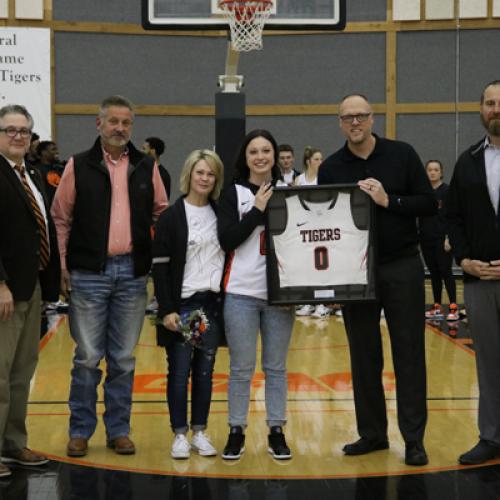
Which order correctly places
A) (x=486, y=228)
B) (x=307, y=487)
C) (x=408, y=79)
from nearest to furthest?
(x=307, y=487) < (x=486, y=228) < (x=408, y=79)

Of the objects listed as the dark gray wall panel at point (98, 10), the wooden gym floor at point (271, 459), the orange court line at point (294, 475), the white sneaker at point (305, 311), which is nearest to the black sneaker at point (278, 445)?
the wooden gym floor at point (271, 459)

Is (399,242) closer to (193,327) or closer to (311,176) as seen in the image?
(193,327)

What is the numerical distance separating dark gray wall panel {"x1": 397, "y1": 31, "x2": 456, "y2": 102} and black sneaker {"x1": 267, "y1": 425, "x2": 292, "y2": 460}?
1040cm

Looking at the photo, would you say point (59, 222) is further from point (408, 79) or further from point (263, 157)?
point (408, 79)

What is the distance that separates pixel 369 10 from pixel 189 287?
34.6ft

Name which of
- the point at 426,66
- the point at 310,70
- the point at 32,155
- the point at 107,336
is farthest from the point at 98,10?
the point at 107,336

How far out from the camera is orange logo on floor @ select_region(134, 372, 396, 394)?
671 cm

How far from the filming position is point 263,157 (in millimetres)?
4812

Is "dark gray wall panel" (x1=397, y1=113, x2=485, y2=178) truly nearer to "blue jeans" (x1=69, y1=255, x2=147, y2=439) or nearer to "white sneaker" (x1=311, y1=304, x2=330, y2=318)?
"white sneaker" (x1=311, y1=304, x2=330, y2=318)

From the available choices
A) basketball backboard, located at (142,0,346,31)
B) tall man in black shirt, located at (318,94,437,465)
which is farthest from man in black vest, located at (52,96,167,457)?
basketball backboard, located at (142,0,346,31)

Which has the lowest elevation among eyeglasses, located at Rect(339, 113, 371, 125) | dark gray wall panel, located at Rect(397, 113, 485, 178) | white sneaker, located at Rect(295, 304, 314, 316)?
white sneaker, located at Rect(295, 304, 314, 316)

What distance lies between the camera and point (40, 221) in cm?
464

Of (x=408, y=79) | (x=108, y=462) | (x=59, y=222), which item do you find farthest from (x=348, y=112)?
(x=408, y=79)

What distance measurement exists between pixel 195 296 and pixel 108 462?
959mm
